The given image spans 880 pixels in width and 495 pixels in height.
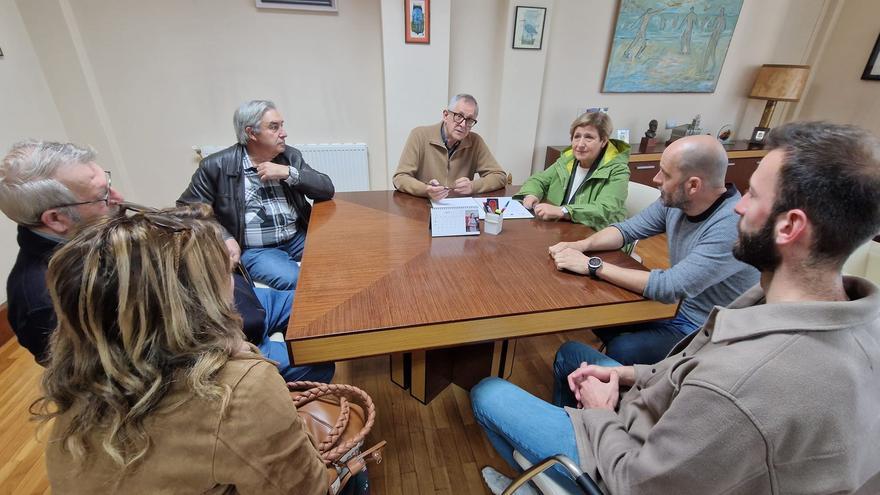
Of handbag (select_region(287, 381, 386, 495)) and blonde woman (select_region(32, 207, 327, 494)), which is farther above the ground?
blonde woman (select_region(32, 207, 327, 494))

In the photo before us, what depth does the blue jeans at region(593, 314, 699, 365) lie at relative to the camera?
125cm

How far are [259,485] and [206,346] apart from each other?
9.9 inches

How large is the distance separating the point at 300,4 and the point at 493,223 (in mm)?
2382

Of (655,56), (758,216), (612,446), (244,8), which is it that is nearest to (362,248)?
(612,446)

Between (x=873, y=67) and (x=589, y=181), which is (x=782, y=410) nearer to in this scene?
(x=589, y=181)

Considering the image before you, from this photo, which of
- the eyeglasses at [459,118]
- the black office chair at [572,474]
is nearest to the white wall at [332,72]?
the eyeglasses at [459,118]

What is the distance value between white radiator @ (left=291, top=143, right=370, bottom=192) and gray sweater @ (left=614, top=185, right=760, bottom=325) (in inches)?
96.7

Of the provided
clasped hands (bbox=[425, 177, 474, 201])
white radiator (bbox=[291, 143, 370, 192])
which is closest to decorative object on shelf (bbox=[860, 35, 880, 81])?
clasped hands (bbox=[425, 177, 474, 201])

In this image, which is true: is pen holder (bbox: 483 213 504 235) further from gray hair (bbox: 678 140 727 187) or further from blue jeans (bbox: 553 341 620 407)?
gray hair (bbox: 678 140 727 187)

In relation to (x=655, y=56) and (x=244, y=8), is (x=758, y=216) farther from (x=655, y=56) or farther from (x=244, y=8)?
(x=655, y=56)

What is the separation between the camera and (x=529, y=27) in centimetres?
285

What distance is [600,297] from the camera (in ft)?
3.52

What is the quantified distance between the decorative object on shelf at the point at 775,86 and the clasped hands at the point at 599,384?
3.39 meters

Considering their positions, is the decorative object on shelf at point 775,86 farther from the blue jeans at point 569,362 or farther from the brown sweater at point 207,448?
the brown sweater at point 207,448
